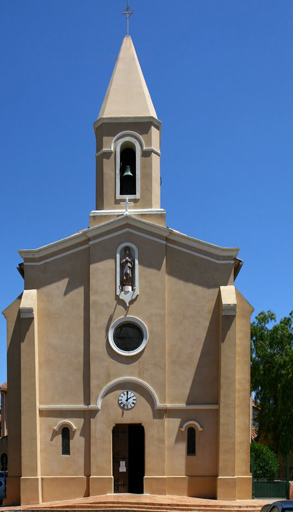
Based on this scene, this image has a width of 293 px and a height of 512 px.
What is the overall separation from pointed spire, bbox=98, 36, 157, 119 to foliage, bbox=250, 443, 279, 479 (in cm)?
1590

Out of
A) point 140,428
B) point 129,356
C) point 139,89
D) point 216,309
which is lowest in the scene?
point 140,428

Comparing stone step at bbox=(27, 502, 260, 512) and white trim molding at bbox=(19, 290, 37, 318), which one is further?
white trim molding at bbox=(19, 290, 37, 318)

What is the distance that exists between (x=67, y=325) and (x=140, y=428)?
4.56 metres

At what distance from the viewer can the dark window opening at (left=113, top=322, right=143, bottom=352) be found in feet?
86.7

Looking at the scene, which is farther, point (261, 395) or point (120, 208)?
point (261, 395)

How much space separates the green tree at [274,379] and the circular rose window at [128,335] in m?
18.8

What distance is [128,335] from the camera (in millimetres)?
26500

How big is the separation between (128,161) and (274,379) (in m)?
20.3

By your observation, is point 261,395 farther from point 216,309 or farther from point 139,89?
point 139,89

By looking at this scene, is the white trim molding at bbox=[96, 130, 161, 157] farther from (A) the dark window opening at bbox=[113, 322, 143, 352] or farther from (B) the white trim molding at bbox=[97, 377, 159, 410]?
(B) the white trim molding at bbox=[97, 377, 159, 410]

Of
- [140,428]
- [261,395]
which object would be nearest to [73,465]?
[140,428]

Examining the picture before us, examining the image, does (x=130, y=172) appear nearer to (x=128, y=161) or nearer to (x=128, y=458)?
(x=128, y=161)

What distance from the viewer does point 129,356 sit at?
26.2 meters

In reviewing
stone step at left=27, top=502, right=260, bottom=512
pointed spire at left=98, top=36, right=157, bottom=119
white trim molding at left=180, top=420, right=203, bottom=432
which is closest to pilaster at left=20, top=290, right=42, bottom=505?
stone step at left=27, top=502, right=260, bottom=512
